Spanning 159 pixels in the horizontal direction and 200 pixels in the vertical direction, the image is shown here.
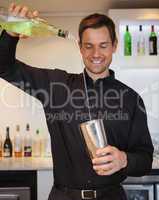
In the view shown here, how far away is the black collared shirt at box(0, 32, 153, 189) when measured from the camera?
1.28 metres

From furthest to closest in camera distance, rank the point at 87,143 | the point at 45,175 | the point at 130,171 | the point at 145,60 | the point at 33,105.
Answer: the point at 33,105 < the point at 145,60 < the point at 45,175 < the point at 130,171 < the point at 87,143

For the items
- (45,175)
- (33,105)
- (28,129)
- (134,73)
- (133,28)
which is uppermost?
(133,28)

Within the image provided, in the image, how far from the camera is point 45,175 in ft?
7.79

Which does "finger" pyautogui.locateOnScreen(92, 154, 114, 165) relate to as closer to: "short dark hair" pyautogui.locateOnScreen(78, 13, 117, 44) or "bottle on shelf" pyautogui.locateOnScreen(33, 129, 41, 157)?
"short dark hair" pyautogui.locateOnScreen(78, 13, 117, 44)

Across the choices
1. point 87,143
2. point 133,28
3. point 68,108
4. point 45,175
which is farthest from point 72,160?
point 133,28

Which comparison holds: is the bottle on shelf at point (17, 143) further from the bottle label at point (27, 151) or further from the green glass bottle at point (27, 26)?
the green glass bottle at point (27, 26)

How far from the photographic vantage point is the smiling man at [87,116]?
128 cm

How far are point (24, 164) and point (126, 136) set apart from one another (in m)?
1.31

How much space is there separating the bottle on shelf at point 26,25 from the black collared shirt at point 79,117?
17 cm

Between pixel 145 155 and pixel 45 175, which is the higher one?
pixel 145 155

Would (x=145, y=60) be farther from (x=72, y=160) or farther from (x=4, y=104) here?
(x=72, y=160)

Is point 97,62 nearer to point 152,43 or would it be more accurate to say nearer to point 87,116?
point 87,116

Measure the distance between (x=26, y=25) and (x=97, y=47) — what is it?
30 cm

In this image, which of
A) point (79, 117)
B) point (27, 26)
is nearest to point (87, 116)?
point (79, 117)
